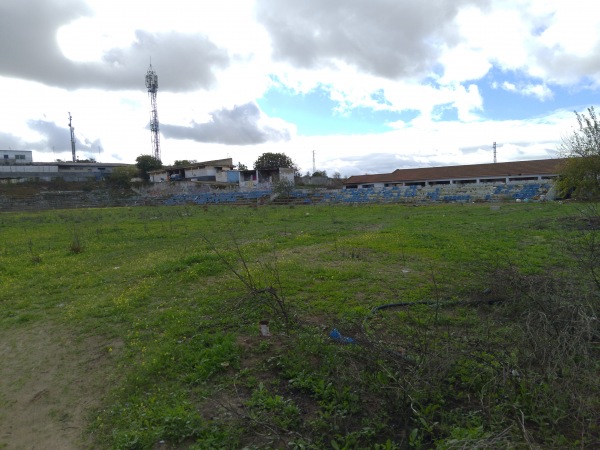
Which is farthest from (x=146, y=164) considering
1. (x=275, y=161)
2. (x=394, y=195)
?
(x=394, y=195)

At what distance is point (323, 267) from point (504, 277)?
369 centimetres

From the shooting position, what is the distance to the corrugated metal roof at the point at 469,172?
4730 cm

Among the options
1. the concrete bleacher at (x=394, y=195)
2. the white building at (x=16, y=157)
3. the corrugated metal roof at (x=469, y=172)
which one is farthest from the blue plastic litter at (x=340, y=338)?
the white building at (x=16, y=157)

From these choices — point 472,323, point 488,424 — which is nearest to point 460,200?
point 472,323

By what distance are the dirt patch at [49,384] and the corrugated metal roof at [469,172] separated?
49.4 metres

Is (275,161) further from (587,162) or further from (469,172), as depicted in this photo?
(587,162)

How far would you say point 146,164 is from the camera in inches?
2832

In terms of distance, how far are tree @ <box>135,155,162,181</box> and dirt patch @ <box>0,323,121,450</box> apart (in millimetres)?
71499

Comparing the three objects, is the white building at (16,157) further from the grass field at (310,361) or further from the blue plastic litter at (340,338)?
the blue plastic litter at (340,338)

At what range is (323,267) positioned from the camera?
27.5 feet

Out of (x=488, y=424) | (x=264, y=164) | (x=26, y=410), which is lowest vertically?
(x=26, y=410)

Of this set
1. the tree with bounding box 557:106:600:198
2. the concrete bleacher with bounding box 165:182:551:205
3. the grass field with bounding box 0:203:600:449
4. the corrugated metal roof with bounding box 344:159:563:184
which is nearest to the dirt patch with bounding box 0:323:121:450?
Answer: the grass field with bounding box 0:203:600:449

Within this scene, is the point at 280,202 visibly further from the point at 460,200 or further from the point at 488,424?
the point at 488,424

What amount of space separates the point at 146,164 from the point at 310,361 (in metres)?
74.5
